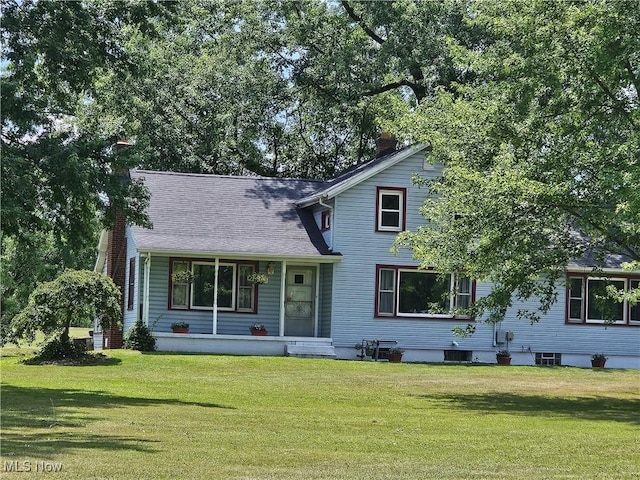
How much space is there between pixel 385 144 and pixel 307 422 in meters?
22.3

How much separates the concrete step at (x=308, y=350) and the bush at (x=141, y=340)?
13.7ft

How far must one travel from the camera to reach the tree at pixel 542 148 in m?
18.9

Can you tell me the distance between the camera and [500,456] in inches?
483

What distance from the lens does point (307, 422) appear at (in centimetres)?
1536

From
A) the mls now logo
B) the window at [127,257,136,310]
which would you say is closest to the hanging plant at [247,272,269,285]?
the window at [127,257,136,310]

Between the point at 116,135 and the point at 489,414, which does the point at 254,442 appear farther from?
the point at 116,135

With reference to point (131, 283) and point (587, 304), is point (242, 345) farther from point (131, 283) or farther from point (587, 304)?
point (587, 304)

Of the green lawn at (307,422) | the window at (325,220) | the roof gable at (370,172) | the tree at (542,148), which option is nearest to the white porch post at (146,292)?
the green lawn at (307,422)

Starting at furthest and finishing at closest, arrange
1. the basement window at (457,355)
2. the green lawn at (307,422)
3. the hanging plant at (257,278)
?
the basement window at (457,355) < the hanging plant at (257,278) < the green lawn at (307,422)

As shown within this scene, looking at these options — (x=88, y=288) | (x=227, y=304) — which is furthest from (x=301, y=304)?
(x=88, y=288)

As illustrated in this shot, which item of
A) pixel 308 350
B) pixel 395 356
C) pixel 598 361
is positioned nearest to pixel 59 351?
pixel 308 350

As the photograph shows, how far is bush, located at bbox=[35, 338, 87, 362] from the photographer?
26609 mm

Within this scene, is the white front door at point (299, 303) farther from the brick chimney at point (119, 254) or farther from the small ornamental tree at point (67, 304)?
the small ornamental tree at point (67, 304)

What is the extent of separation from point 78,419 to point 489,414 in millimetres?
7656
